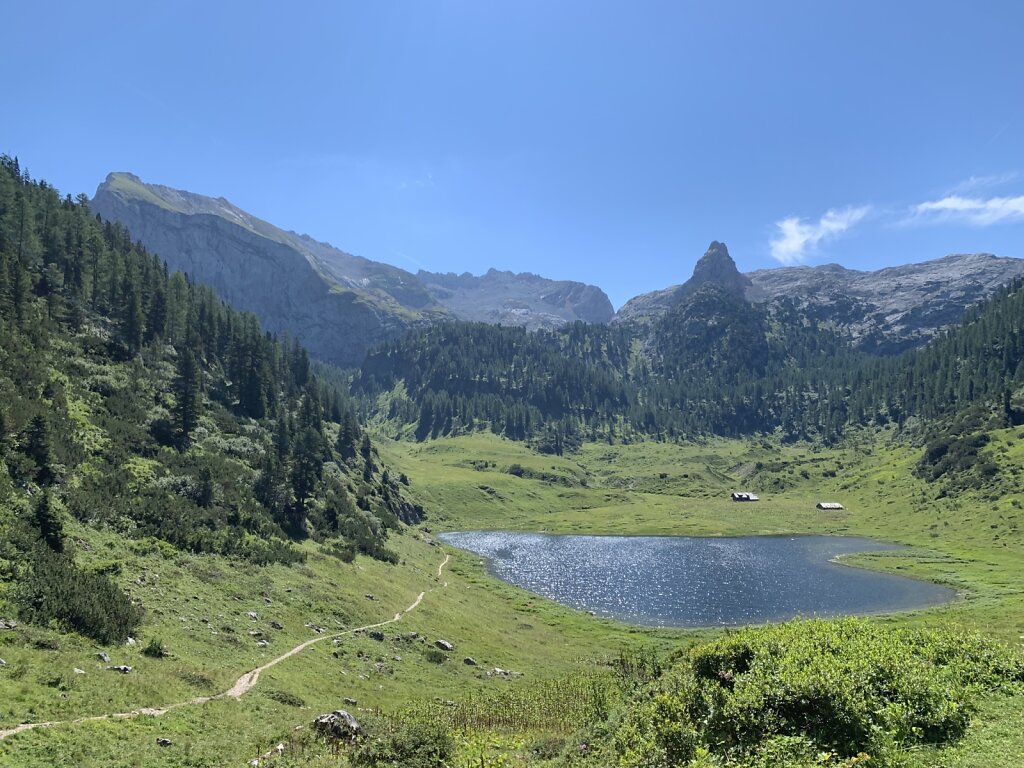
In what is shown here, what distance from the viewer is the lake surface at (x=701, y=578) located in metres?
92.8

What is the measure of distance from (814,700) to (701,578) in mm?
106930

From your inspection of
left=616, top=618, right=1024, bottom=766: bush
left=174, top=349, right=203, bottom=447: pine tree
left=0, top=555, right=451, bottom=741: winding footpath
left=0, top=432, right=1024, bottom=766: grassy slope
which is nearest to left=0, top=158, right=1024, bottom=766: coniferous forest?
Answer: left=616, top=618, right=1024, bottom=766: bush

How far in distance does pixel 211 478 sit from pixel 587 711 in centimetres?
6188

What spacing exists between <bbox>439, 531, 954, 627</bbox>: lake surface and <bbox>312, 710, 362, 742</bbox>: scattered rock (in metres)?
66.8

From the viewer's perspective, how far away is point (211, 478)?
77.2 metres

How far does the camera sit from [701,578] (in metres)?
118

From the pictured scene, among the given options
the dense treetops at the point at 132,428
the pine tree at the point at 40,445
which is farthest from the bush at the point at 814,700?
the pine tree at the point at 40,445

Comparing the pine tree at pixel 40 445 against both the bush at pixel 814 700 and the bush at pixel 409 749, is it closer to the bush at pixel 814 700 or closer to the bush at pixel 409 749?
the bush at pixel 409 749

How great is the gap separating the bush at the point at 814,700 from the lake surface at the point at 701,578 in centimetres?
6739

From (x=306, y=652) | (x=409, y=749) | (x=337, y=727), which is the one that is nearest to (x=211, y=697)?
(x=337, y=727)

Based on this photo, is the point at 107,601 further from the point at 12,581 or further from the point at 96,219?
the point at 96,219

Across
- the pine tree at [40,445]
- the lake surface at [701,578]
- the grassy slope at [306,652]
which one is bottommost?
the lake surface at [701,578]

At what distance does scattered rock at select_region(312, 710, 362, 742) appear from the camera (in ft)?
92.6

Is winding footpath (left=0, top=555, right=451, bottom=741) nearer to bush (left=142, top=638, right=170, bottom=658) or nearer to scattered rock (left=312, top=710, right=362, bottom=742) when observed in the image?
bush (left=142, top=638, right=170, bottom=658)
